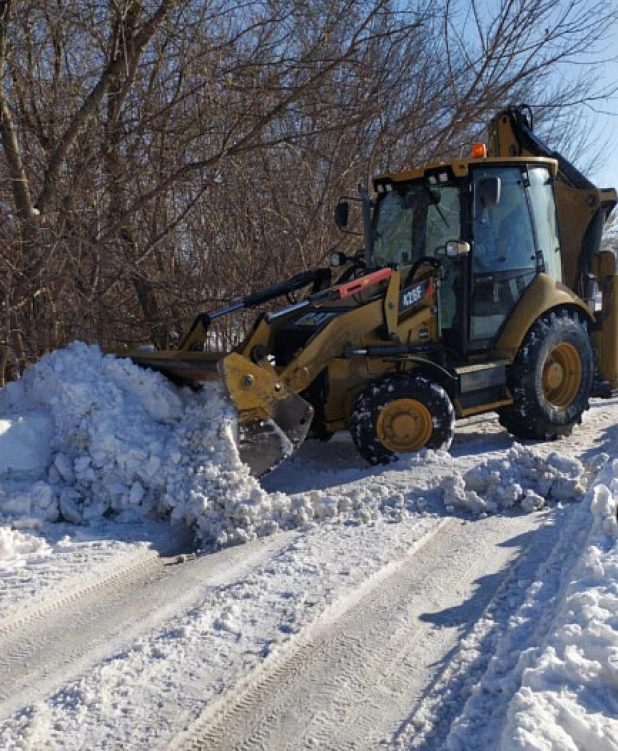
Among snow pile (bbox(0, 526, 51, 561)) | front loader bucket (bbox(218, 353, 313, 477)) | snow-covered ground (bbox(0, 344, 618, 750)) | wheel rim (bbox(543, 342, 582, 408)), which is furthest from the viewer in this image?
wheel rim (bbox(543, 342, 582, 408))

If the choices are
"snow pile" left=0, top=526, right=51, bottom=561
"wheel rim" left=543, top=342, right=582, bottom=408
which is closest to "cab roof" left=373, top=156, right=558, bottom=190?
"wheel rim" left=543, top=342, right=582, bottom=408

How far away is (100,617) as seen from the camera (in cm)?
358

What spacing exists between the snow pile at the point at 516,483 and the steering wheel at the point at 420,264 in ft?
5.99

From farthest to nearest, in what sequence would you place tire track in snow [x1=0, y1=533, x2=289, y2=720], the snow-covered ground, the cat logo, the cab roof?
the cab roof, the cat logo, tire track in snow [x1=0, y1=533, x2=289, y2=720], the snow-covered ground

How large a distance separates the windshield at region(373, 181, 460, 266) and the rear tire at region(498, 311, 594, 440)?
1169mm

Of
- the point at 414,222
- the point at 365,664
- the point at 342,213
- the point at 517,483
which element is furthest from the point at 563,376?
the point at 365,664

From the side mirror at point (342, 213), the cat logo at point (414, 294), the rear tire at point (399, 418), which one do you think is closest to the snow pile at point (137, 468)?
the rear tire at point (399, 418)

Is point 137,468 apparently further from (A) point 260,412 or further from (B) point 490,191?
(B) point 490,191

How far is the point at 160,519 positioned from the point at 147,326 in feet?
13.8

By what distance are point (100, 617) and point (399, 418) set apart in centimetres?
300

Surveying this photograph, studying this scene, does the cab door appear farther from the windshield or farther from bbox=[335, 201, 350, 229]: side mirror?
bbox=[335, 201, 350, 229]: side mirror

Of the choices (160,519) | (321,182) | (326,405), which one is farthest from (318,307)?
(321,182)

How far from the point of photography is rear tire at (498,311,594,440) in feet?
22.1

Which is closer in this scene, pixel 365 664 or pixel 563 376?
pixel 365 664
